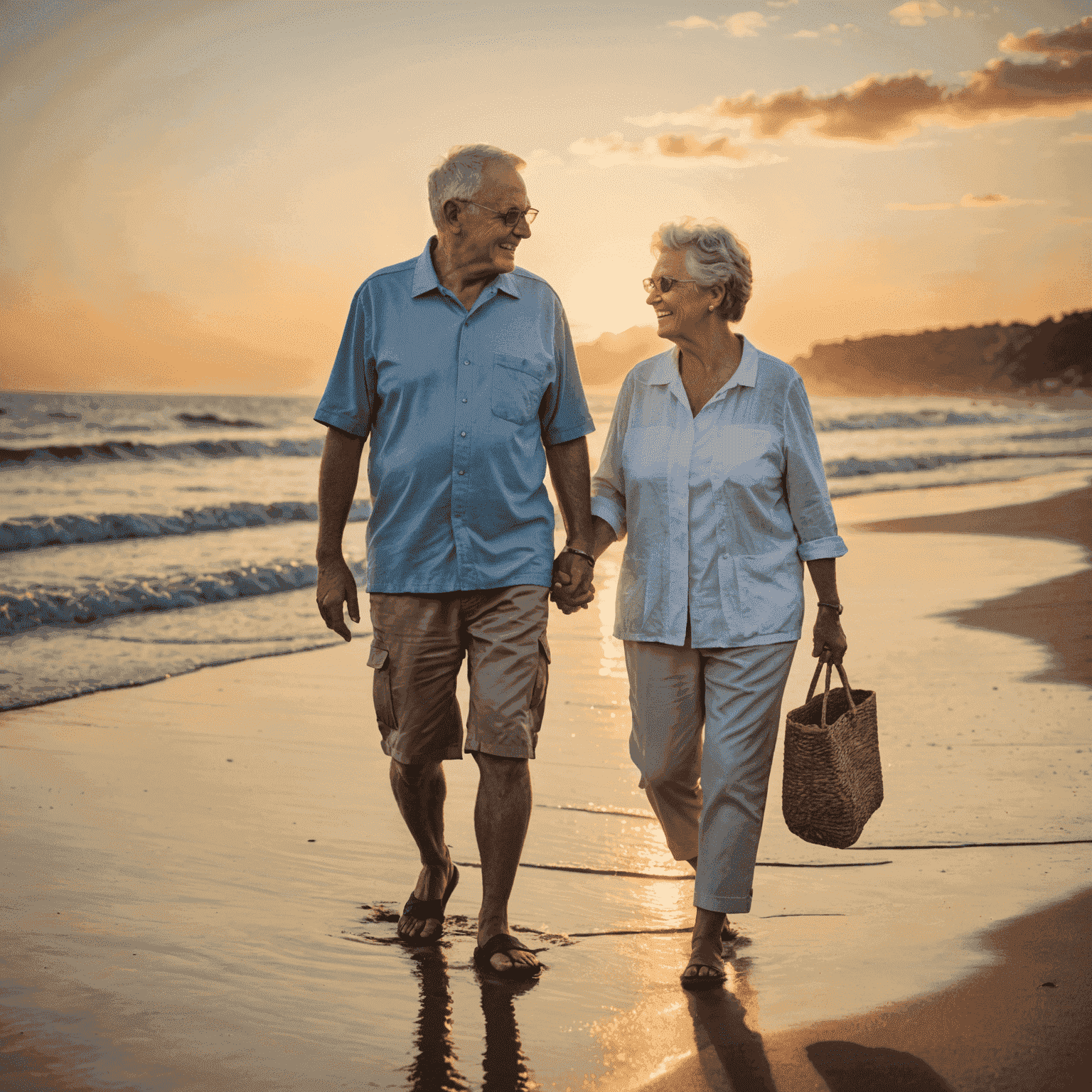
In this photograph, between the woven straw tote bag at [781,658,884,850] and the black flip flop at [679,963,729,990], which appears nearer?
the black flip flop at [679,963,729,990]

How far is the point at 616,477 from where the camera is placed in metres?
3.71

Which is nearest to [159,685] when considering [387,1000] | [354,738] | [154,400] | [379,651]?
[354,738]

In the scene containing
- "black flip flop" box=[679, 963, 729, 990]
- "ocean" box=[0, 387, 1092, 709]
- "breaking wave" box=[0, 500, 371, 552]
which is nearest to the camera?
"black flip flop" box=[679, 963, 729, 990]

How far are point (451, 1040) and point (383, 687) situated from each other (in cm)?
102

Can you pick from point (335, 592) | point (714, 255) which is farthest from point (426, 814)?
point (714, 255)

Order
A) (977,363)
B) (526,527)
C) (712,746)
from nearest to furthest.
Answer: (712,746)
(526,527)
(977,363)

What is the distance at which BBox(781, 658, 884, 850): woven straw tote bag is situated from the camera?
10.7ft

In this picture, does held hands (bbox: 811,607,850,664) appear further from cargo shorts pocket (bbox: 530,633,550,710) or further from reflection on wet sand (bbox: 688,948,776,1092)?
reflection on wet sand (bbox: 688,948,776,1092)

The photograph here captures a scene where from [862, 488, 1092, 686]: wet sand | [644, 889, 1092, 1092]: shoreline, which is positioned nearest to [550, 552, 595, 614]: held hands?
[644, 889, 1092, 1092]: shoreline

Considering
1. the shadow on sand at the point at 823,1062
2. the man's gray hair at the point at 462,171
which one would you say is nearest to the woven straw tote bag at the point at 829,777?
the shadow on sand at the point at 823,1062

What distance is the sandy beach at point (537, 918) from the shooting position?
274 cm

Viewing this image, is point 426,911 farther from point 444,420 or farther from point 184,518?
point 184,518

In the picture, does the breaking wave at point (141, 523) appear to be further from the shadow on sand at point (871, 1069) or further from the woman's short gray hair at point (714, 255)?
the shadow on sand at point (871, 1069)

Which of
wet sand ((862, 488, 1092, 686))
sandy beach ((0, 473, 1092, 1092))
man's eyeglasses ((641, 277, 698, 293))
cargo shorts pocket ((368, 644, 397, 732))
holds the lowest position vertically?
sandy beach ((0, 473, 1092, 1092))
